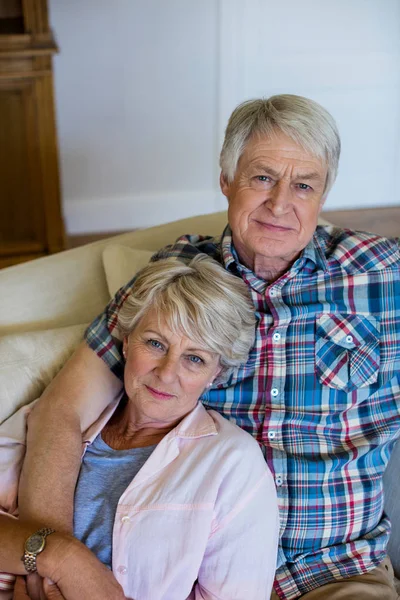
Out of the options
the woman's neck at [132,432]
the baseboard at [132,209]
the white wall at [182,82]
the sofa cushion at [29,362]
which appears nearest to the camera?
the woman's neck at [132,432]

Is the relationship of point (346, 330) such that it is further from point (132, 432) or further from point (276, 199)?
point (132, 432)

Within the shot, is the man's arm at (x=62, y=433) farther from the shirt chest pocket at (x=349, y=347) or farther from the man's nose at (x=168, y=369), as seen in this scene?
the shirt chest pocket at (x=349, y=347)

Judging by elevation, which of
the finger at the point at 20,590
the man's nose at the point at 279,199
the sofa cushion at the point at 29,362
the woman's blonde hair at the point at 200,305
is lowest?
the finger at the point at 20,590

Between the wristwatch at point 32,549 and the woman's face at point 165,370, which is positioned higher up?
the woman's face at point 165,370

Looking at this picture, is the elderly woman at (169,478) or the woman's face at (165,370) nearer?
the elderly woman at (169,478)

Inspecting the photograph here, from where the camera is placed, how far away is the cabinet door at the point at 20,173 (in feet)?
10.9

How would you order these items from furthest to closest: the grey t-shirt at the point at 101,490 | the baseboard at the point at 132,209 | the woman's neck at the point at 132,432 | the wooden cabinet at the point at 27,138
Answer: the baseboard at the point at 132,209, the wooden cabinet at the point at 27,138, the woman's neck at the point at 132,432, the grey t-shirt at the point at 101,490

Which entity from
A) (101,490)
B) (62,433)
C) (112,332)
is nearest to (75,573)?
(101,490)

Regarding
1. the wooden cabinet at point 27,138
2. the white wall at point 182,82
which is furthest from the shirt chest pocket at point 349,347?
the white wall at point 182,82

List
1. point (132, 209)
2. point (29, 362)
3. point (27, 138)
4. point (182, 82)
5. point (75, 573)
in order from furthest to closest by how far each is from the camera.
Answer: point (132, 209) → point (182, 82) → point (27, 138) → point (29, 362) → point (75, 573)

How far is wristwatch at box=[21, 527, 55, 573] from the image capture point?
1356 mm

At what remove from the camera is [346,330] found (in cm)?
162

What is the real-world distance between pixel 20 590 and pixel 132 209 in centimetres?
294

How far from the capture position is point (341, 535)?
1.57 m
